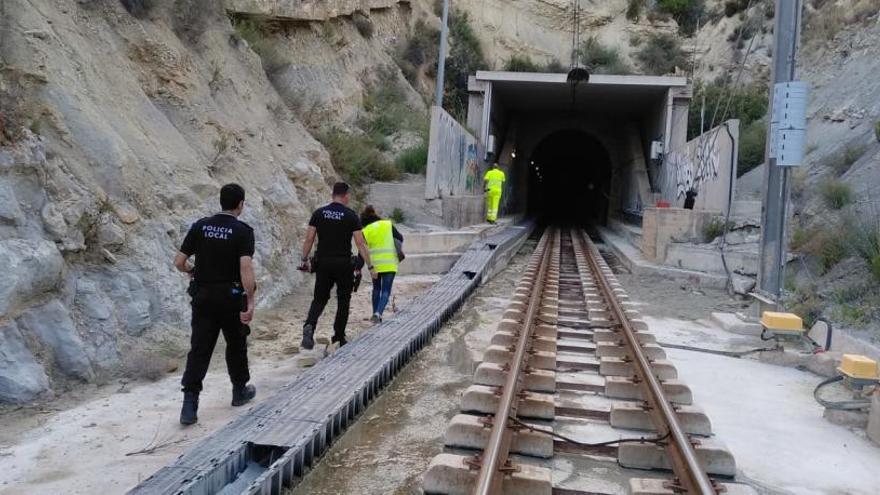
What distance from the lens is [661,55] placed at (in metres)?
44.7

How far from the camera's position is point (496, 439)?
14.0ft

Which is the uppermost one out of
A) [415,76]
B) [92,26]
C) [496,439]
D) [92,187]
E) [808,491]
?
[415,76]

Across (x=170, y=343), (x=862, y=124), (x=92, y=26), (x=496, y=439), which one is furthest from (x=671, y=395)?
(x=862, y=124)

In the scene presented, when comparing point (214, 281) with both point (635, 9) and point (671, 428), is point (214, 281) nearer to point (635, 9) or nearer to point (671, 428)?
point (671, 428)

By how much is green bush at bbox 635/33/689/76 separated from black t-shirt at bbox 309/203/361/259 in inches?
1610

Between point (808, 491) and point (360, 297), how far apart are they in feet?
25.4

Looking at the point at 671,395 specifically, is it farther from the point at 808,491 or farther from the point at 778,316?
the point at 778,316

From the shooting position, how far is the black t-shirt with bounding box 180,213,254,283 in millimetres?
5270

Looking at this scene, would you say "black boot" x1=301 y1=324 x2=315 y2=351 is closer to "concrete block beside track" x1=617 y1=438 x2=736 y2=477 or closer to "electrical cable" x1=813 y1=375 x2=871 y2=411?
"concrete block beside track" x1=617 y1=438 x2=736 y2=477

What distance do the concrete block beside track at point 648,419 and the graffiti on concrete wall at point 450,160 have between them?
40.4 feet

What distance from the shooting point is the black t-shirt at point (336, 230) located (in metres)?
7.31

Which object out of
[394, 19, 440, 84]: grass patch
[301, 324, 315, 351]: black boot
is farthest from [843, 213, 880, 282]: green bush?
[394, 19, 440, 84]: grass patch

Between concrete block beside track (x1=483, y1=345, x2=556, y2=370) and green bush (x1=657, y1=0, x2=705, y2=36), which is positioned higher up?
green bush (x1=657, y1=0, x2=705, y2=36)

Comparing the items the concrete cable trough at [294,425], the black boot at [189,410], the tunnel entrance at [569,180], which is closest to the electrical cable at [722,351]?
the concrete cable trough at [294,425]
